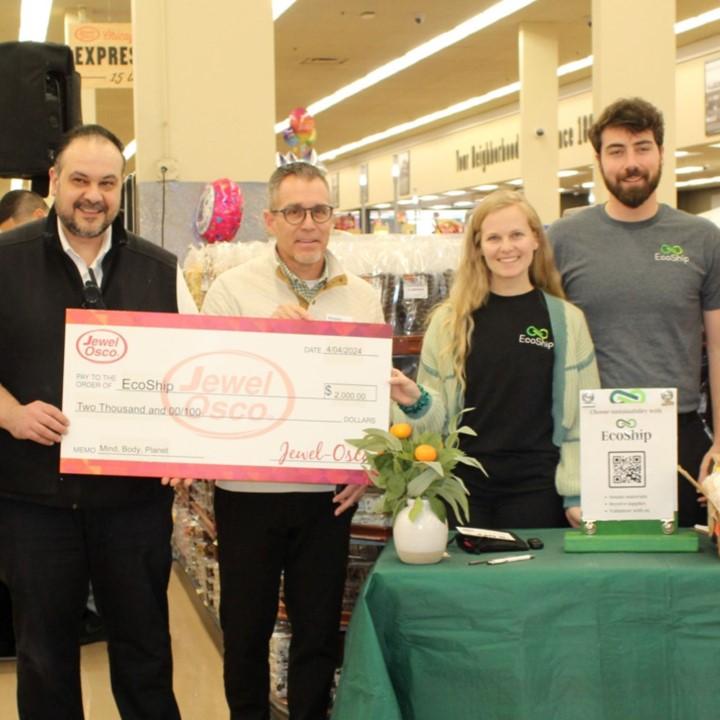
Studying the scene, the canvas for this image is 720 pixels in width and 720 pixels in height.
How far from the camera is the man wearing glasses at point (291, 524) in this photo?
2996 mm

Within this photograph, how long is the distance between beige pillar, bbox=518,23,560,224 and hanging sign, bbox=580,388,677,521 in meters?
11.8

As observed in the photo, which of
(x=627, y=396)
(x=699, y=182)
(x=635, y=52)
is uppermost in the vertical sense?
(x=699, y=182)

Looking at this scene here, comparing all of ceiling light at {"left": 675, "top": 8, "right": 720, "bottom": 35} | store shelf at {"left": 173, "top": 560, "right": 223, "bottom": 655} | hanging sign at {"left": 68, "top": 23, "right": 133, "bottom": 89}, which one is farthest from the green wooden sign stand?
ceiling light at {"left": 675, "top": 8, "right": 720, "bottom": 35}

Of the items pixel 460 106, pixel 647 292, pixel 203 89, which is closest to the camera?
pixel 647 292

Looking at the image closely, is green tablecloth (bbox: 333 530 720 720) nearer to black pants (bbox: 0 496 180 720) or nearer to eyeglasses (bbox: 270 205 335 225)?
black pants (bbox: 0 496 180 720)

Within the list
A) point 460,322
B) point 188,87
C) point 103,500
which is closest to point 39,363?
point 103,500

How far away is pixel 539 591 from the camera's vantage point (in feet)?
8.25

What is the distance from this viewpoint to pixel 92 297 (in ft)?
9.45

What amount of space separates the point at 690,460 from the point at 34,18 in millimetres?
12138

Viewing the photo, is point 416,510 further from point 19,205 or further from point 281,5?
point 281,5

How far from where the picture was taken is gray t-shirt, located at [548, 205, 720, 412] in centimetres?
326

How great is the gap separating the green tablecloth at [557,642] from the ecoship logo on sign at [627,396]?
1.28 ft

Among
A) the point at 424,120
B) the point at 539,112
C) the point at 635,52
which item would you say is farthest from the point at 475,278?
the point at 424,120

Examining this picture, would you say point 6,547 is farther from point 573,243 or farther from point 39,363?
point 573,243
